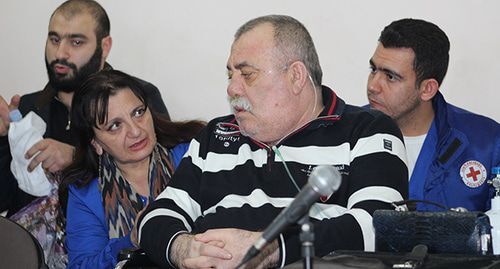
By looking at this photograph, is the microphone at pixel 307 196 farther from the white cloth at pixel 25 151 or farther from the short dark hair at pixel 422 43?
the white cloth at pixel 25 151

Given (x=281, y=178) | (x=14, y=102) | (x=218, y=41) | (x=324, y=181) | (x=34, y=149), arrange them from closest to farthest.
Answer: (x=324, y=181), (x=281, y=178), (x=34, y=149), (x=14, y=102), (x=218, y=41)

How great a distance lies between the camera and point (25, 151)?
12.6ft

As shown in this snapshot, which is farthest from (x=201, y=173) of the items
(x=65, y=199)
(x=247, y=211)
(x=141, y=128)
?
(x=65, y=199)

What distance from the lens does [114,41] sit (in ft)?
15.3

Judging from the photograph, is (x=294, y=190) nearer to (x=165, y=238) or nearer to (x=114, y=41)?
(x=165, y=238)

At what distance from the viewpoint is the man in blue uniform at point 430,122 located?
3277 mm

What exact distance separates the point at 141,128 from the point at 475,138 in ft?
4.21

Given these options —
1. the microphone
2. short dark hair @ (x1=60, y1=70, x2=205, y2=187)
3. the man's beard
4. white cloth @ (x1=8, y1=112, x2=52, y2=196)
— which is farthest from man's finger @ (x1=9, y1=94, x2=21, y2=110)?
the microphone

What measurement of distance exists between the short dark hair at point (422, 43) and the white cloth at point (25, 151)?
156cm

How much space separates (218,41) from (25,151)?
1.12m

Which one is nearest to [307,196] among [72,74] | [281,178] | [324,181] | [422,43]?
[324,181]

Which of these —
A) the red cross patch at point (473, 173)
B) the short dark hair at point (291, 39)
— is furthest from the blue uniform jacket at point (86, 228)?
the red cross patch at point (473, 173)

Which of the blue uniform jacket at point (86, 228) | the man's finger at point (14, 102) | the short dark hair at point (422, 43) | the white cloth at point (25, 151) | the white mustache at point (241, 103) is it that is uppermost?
the short dark hair at point (422, 43)

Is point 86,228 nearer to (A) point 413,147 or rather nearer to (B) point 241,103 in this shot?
(B) point 241,103
